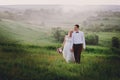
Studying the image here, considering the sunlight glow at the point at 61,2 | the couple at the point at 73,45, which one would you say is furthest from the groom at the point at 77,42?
the sunlight glow at the point at 61,2

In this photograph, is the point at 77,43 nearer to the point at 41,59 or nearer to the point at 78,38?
the point at 78,38

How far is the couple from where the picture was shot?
4.11 m

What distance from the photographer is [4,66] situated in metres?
4.23

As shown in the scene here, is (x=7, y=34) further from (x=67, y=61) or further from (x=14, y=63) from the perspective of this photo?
(x=67, y=61)

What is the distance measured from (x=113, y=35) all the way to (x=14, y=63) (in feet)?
3.34

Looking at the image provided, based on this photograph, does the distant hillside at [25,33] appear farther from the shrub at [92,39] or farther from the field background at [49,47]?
the shrub at [92,39]

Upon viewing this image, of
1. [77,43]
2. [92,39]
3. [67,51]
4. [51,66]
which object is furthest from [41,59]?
[92,39]

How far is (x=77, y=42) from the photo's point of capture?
4117 millimetres

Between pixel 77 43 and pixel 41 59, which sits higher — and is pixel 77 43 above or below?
above

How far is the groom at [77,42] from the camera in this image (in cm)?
411

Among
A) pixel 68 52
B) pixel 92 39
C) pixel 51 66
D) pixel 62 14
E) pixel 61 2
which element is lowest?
pixel 51 66

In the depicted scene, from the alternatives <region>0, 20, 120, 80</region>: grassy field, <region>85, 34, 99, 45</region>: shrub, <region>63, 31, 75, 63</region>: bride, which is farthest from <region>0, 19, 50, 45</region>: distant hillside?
<region>85, 34, 99, 45</region>: shrub

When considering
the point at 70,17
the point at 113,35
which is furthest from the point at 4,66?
the point at 113,35

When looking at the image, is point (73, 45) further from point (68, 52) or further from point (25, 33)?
point (25, 33)
